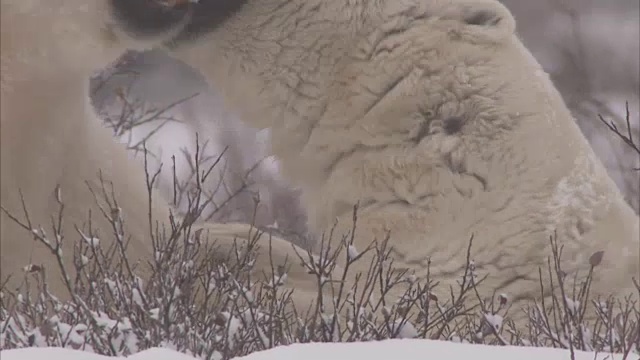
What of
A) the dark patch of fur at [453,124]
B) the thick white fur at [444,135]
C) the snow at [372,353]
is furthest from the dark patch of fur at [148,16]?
the snow at [372,353]

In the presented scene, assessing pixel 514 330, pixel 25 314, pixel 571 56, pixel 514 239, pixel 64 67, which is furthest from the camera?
pixel 571 56

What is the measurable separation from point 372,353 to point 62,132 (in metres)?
2.13

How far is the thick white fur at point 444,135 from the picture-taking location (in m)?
3.95

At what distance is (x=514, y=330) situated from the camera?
341cm

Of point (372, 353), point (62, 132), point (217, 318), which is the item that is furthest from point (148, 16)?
point (372, 353)

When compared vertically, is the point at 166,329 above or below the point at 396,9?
below

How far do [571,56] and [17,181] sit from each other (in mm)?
6266

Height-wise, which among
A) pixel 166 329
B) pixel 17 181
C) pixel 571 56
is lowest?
pixel 166 329

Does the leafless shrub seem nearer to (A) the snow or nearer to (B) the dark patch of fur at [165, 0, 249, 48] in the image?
(A) the snow

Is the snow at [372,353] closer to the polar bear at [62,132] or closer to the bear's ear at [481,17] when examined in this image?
the polar bear at [62,132]

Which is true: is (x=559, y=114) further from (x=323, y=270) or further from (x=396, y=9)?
(x=323, y=270)

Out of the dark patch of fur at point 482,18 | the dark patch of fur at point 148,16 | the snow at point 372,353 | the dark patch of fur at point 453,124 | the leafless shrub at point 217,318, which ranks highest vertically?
the dark patch of fur at point 482,18

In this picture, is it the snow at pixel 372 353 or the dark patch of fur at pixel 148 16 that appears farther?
the dark patch of fur at pixel 148 16

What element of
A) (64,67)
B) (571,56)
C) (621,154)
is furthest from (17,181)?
(571,56)
